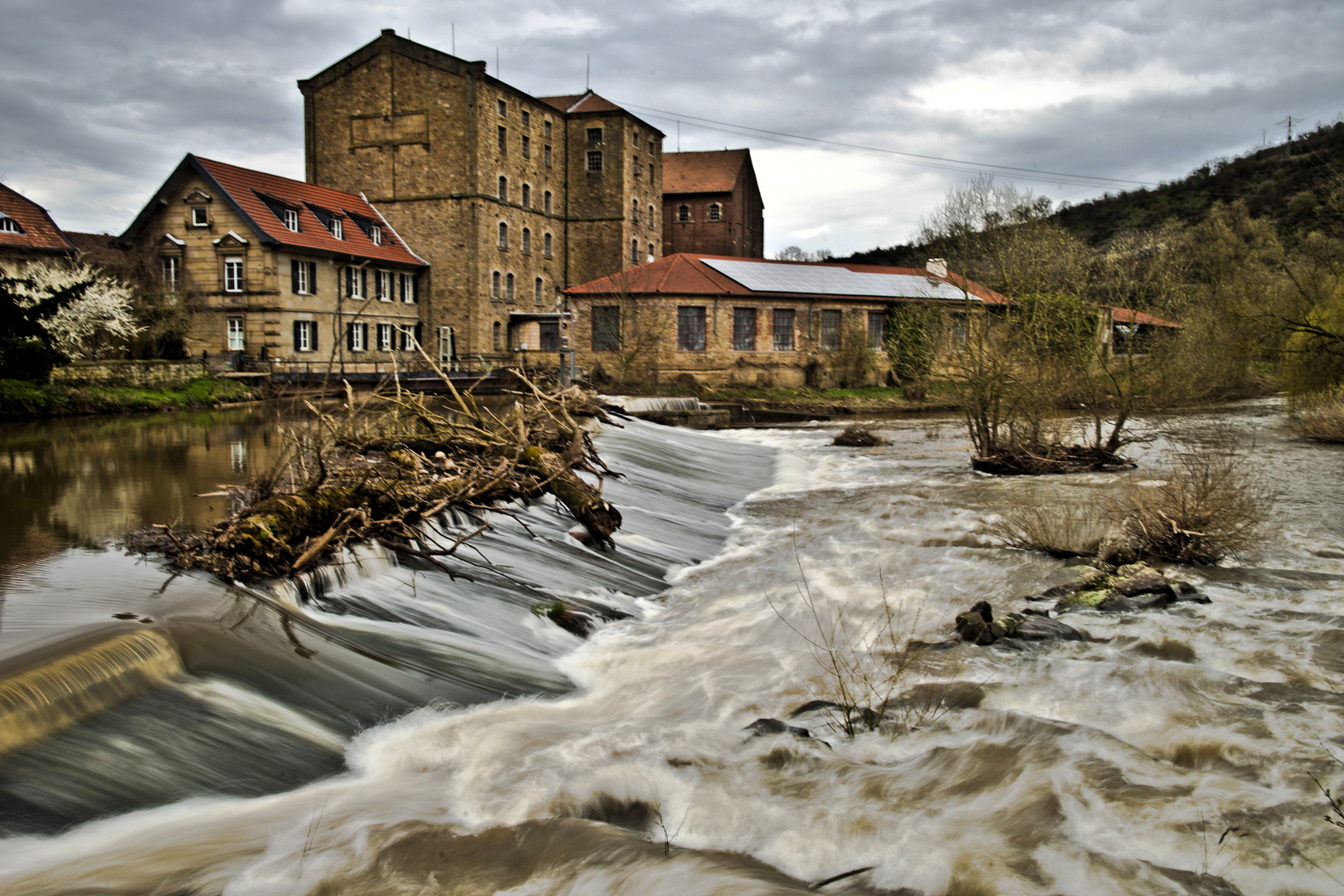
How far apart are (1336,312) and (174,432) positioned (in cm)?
2812

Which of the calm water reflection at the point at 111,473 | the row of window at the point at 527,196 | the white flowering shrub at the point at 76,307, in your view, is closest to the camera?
the calm water reflection at the point at 111,473

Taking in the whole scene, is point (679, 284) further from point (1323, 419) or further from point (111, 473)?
point (111, 473)

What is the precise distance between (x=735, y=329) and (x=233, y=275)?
2179 centimetres

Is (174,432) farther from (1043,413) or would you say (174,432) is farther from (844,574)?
(1043,413)

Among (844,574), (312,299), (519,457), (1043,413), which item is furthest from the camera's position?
(312,299)

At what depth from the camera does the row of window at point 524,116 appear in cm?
5147

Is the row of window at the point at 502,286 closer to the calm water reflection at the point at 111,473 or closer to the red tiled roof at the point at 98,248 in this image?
the red tiled roof at the point at 98,248

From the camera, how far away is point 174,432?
2394cm

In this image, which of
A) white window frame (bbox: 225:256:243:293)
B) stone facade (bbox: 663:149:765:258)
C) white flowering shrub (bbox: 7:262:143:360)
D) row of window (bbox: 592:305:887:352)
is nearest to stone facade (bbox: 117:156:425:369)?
white window frame (bbox: 225:256:243:293)

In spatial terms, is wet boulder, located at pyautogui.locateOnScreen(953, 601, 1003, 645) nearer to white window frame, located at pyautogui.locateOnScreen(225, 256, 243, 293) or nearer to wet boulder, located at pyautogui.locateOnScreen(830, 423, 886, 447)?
wet boulder, located at pyautogui.locateOnScreen(830, 423, 886, 447)

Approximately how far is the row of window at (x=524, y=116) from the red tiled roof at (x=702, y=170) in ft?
44.1

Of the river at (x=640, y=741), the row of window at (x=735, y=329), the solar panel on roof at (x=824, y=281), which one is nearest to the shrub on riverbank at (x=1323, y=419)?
the river at (x=640, y=741)

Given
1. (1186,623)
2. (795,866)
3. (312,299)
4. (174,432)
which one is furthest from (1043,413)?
(312,299)

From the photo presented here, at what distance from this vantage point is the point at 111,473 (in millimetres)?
16969
